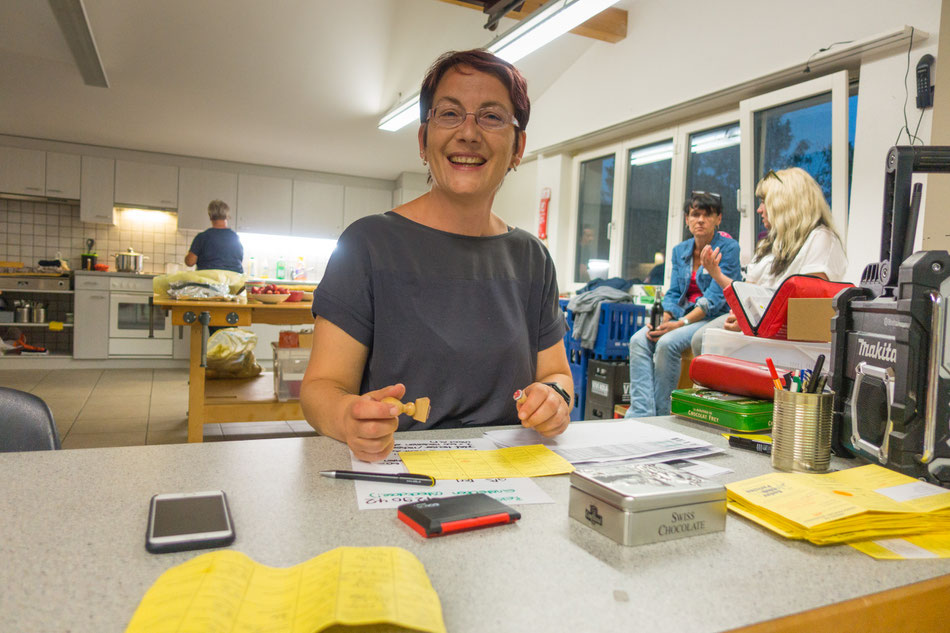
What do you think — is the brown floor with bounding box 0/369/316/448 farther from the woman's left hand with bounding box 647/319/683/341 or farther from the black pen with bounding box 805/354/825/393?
the black pen with bounding box 805/354/825/393

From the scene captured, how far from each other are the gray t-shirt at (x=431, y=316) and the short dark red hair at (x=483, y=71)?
28 centimetres

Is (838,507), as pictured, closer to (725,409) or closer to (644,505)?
(644,505)

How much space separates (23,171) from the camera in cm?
622

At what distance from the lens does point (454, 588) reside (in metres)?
0.51

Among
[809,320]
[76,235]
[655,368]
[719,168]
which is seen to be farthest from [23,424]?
[76,235]

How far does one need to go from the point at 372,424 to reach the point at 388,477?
84 mm

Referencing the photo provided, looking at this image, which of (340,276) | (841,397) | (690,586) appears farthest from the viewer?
(340,276)

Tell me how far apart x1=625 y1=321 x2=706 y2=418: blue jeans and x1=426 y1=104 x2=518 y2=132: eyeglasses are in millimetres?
2330

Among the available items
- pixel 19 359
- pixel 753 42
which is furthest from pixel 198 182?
pixel 753 42

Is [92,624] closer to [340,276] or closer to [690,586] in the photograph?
[690,586]

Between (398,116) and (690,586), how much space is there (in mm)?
5150

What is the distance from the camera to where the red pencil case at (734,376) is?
47.4 inches

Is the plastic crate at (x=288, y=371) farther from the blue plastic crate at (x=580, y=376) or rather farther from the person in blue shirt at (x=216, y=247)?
the person in blue shirt at (x=216, y=247)

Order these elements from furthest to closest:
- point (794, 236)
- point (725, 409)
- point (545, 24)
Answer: point (545, 24), point (794, 236), point (725, 409)
